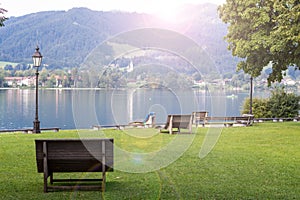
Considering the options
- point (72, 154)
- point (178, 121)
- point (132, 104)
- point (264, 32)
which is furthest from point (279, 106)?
point (72, 154)

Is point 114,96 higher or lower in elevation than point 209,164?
higher

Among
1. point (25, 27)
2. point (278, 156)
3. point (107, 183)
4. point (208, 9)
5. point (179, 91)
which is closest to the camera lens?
point (107, 183)

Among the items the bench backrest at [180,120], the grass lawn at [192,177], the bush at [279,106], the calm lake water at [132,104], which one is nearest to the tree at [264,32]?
the calm lake water at [132,104]

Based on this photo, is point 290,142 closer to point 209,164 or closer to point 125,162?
point 209,164

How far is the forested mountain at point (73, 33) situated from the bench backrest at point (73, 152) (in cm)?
570

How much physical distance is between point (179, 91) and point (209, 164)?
444 cm

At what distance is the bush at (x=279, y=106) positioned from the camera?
30703 mm

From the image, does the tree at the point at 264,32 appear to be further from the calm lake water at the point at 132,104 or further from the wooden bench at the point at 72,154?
the wooden bench at the point at 72,154

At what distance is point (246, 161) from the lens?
1096 centimetres

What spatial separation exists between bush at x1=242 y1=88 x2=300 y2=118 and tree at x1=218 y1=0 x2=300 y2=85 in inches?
295

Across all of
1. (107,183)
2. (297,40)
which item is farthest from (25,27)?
(107,183)

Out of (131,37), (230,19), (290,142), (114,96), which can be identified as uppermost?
(230,19)

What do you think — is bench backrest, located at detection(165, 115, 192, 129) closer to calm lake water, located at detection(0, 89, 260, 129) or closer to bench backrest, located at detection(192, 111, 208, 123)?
calm lake water, located at detection(0, 89, 260, 129)

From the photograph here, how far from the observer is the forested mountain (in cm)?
2414
